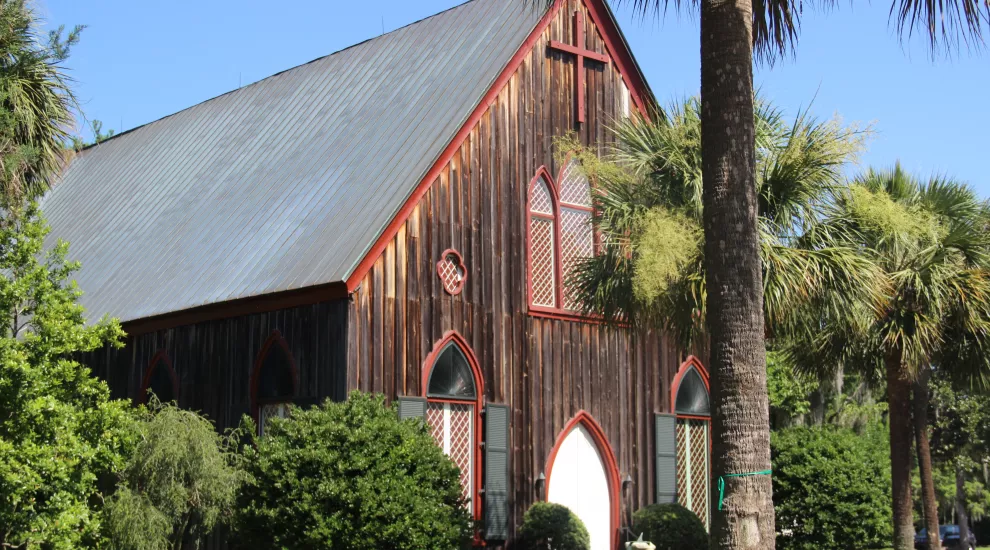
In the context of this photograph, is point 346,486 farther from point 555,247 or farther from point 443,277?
point 555,247

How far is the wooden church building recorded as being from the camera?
733 inches

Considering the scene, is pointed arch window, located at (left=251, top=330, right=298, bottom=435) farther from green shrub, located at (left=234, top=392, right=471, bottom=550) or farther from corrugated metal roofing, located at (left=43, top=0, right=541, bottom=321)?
green shrub, located at (left=234, top=392, right=471, bottom=550)

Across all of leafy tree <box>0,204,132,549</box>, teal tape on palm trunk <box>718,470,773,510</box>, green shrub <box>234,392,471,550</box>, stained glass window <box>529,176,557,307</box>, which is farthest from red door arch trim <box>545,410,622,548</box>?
teal tape on palm trunk <box>718,470,773,510</box>

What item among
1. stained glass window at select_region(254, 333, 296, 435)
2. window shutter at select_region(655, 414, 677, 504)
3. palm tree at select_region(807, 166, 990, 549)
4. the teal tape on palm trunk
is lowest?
the teal tape on palm trunk

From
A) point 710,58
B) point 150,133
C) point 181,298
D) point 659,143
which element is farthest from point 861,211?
point 150,133

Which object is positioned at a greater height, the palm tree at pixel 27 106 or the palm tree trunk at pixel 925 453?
the palm tree at pixel 27 106

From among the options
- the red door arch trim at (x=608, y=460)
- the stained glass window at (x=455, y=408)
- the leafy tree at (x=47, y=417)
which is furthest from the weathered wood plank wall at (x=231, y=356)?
the red door arch trim at (x=608, y=460)

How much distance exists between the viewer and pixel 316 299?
18.2 m

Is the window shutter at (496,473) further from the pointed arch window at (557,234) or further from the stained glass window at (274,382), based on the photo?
the stained glass window at (274,382)

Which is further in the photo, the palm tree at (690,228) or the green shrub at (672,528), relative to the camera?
the green shrub at (672,528)

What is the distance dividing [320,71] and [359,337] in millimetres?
9414

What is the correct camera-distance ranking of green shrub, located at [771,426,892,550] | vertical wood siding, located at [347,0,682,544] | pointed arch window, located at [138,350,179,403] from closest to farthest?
vertical wood siding, located at [347,0,682,544]
green shrub, located at [771,426,892,550]
pointed arch window, located at [138,350,179,403]

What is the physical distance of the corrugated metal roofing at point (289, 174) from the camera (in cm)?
1916

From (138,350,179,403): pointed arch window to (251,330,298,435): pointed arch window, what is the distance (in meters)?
2.49
